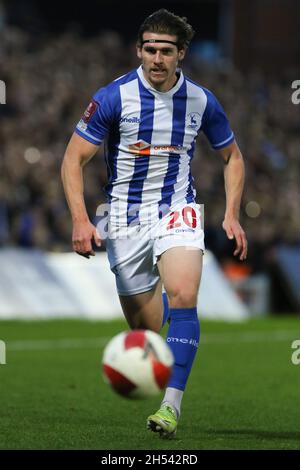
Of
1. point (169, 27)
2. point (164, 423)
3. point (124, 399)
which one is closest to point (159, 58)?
point (169, 27)

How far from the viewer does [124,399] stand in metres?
9.52

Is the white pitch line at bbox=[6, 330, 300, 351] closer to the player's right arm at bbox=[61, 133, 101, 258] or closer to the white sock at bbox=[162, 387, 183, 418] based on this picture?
the player's right arm at bbox=[61, 133, 101, 258]

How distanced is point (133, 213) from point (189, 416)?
1.52 m

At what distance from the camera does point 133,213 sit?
7.89 meters

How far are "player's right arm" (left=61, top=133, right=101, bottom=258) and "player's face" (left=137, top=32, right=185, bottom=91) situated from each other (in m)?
0.57

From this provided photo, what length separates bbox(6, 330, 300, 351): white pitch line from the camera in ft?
46.4

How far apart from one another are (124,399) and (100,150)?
11391 mm

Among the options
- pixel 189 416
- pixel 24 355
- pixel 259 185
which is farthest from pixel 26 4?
pixel 189 416

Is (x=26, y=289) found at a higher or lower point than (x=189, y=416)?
lower

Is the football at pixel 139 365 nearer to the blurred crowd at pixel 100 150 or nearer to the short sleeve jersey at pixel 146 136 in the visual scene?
the short sleeve jersey at pixel 146 136

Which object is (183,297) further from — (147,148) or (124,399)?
(124,399)

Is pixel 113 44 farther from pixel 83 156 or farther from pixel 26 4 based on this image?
pixel 83 156

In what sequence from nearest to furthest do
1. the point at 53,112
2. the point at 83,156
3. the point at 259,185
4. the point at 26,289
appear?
the point at 83,156 < the point at 26,289 < the point at 53,112 < the point at 259,185

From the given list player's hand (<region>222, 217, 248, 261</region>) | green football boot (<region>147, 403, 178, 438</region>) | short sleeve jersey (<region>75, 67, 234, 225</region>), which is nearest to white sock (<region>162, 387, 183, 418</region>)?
green football boot (<region>147, 403, 178, 438</region>)
